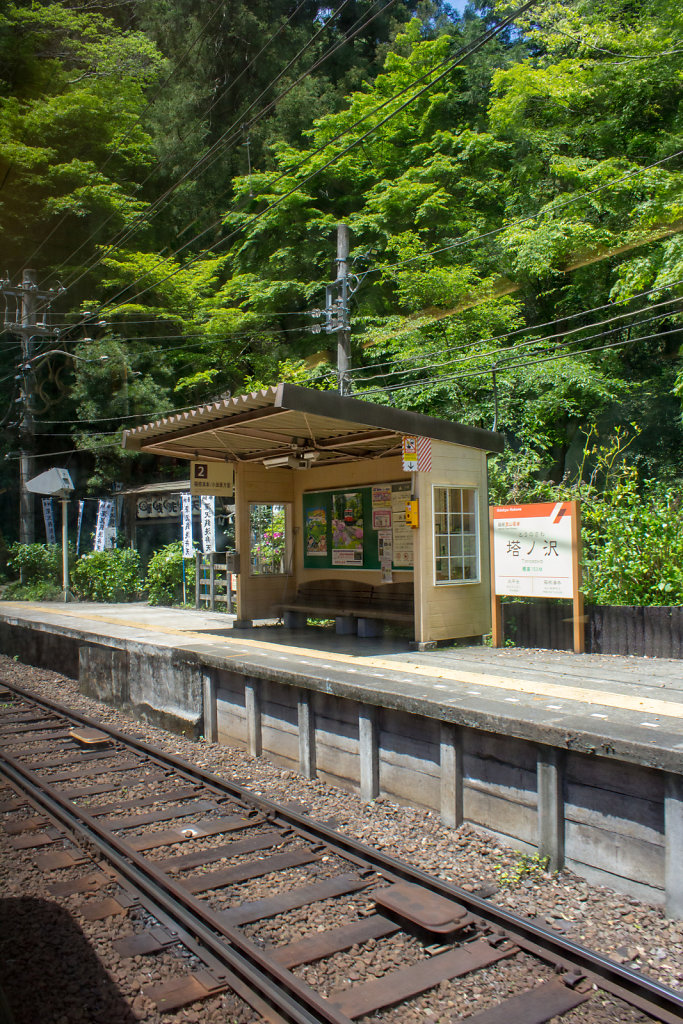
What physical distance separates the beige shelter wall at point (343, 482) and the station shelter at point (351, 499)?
0.02 m

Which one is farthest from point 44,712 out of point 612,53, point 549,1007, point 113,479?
point 612,53

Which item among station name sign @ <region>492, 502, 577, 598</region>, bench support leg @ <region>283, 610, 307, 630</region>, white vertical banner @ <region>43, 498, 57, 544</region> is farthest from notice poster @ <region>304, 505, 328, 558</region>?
white vertical banner @ <region>43, 498, 57, 544</region>

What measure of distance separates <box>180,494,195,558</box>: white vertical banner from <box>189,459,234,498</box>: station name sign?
592 centimetres

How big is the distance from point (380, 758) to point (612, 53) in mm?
17883

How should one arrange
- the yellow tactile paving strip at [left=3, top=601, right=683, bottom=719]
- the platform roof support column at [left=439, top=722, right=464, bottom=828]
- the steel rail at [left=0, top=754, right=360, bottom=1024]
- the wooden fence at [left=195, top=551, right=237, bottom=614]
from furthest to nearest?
the wooden fence at [left=195, top=551, right=237, bottom=614], the yellow tactile paving strip at [left=3, top=601, right=683, bottom=719], the platform roof support column at [left=439, top=722, right=464, bottom=828], the steel rail at [left=0, top=754, right=360, bottom=1024]

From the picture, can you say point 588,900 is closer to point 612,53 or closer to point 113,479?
point 612,53

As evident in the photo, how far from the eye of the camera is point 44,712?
33.3 feet

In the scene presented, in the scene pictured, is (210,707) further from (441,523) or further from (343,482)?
(343,482)

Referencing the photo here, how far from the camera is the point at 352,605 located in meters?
11.2

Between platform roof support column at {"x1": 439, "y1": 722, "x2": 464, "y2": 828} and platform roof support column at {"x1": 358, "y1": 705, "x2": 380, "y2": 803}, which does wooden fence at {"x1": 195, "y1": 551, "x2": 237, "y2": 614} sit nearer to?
platform roof support column at {"x1": 358, "y1": 705, "x2": 380, "y2": 803}

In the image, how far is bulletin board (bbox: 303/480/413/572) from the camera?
434 inches

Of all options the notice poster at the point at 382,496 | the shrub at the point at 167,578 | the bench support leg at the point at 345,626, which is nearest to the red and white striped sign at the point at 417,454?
the notice poster at the point at 382,496

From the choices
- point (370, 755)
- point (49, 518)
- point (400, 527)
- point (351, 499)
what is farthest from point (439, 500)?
point (49, 518)

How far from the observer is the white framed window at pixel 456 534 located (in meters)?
9.56
